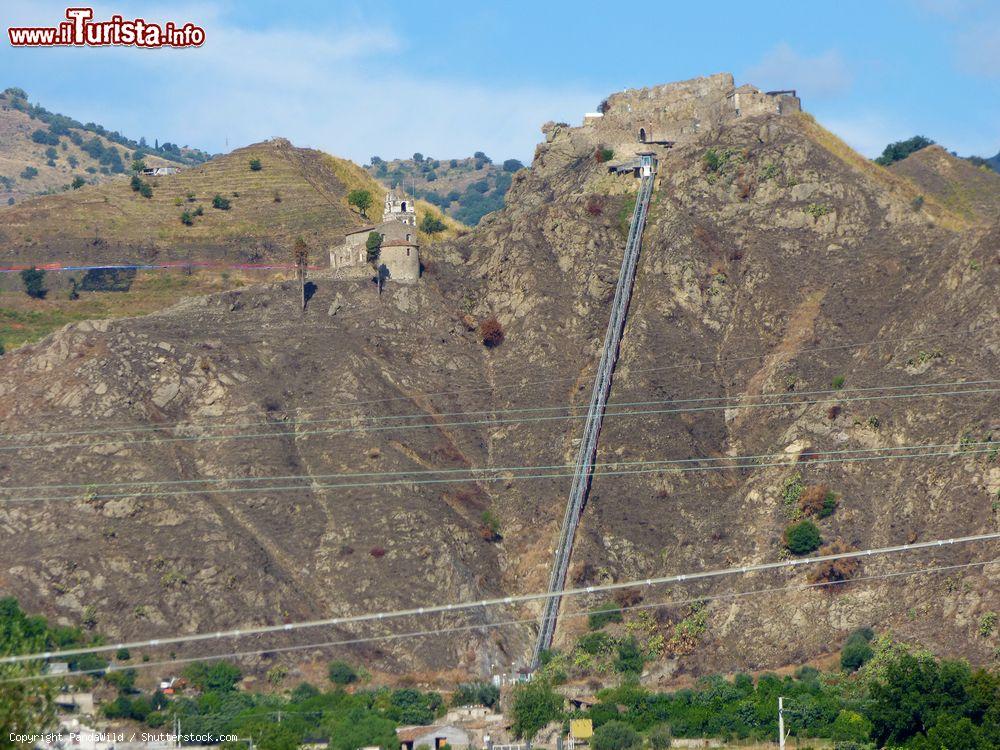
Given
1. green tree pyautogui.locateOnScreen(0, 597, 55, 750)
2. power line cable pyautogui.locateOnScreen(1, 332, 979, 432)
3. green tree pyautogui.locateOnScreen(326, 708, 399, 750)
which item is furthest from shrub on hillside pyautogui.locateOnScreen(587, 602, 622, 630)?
green tree pyautogui.locateOnScreen(0, 597, 55, 750)

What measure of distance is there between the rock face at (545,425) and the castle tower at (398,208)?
7.29m

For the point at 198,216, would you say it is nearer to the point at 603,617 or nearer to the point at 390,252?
the point at 390,252

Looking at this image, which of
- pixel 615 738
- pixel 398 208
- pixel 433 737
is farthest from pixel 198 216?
pixel 615 738

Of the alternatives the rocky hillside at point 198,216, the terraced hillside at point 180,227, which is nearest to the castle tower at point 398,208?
the terraced hillside at point 180,227

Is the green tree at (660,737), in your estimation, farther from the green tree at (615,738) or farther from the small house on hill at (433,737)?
the small house on hill at (433,737)

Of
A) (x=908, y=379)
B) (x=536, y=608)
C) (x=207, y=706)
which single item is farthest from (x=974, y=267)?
(x=207, y=706)

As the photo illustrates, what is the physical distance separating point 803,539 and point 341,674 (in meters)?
27.7

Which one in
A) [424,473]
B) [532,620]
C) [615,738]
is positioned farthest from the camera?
[424,473]

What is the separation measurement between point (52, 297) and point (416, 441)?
42.3 metres

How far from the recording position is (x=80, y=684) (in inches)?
3728

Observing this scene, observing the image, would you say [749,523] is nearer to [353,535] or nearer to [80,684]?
[353,535]

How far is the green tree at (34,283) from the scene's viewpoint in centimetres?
14812

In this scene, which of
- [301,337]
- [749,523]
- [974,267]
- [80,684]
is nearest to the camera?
[80,684]

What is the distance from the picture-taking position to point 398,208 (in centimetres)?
14975
